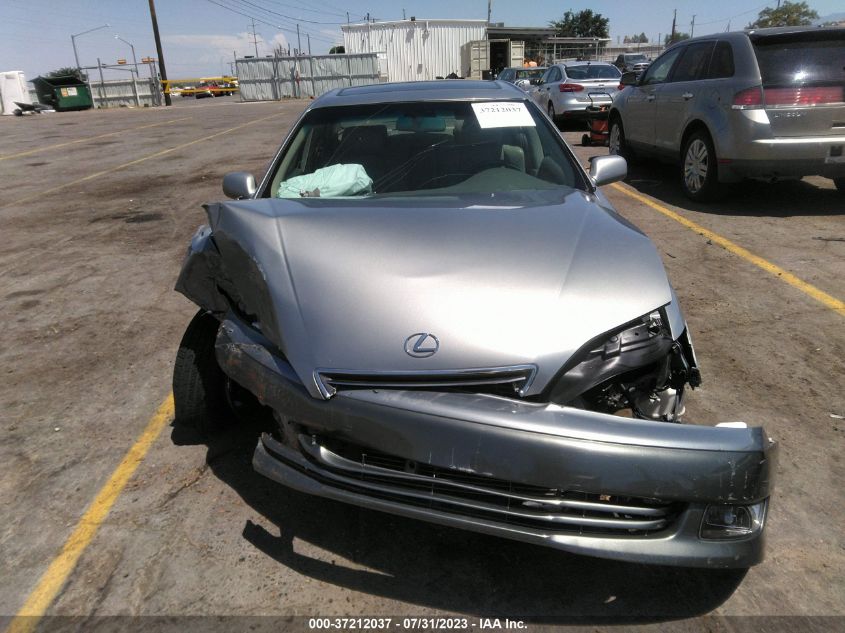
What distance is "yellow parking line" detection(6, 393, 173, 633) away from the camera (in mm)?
2107

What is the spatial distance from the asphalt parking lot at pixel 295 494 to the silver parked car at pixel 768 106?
80 centimetres

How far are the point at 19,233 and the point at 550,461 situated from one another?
7.74m

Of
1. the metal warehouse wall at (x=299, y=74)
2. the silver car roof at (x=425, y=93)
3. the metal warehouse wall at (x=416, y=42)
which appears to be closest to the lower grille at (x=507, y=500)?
the silver car roof at (x=425, y=93)

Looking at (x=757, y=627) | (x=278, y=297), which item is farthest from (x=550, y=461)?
(x=278, y=297)

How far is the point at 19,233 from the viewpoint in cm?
743

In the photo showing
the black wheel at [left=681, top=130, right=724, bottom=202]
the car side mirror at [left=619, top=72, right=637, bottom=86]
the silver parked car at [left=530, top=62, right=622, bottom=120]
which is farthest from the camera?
the silver parked car at [left=530, top=62, right=622, bottom=120]

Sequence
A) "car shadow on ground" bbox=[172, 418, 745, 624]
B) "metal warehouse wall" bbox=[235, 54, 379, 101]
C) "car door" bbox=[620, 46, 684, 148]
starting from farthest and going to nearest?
"metal warehouse wall" bbox=[235, 54, 379, 101] < "car door" bbox=[620, 46, 684, 148] < "car shadow on ground" bbox=[172, 418, 745, 624]

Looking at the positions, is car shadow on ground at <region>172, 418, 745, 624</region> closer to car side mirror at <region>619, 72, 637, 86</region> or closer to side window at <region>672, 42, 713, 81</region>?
side window at <region>672, 42, 713, 81</region>

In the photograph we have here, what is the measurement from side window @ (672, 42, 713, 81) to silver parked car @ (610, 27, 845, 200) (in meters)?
0.02

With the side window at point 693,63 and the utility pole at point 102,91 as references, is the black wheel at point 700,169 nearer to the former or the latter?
the side window at point 693,63

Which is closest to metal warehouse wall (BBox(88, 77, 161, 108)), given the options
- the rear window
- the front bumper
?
the rear window

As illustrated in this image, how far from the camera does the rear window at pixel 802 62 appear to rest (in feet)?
20.1

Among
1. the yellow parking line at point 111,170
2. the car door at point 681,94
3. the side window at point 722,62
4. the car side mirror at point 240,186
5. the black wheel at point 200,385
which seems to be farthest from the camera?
the yellow parking line at point 111,170

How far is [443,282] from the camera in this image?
2164mm
